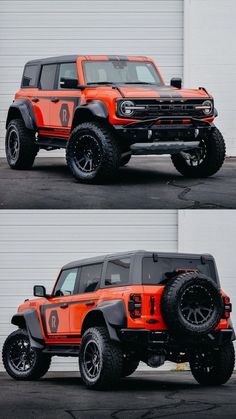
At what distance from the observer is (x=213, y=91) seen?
22438 mm

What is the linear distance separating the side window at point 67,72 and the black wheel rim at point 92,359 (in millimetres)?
4576

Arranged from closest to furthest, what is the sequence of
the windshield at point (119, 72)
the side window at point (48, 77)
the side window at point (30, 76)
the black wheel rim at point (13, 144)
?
the windshield at point (119, 72), the side window at point (48, 77), the black wheel rim at point (13, 144), the side window at point (30, 76)

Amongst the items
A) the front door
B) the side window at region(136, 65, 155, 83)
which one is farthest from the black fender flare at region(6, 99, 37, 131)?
the front door

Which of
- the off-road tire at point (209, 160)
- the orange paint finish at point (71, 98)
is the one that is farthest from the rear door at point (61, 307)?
the off-road tire at point (209, 160)

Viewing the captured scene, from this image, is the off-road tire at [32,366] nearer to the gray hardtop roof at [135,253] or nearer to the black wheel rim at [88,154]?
the gray hardtop roof at [135,253]

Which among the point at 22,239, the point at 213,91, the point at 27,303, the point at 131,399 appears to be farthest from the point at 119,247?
the point at 131,399

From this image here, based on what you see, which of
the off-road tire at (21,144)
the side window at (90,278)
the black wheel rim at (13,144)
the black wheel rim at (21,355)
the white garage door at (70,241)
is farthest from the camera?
the white garage door at (70,241)

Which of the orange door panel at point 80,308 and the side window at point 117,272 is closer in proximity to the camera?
the side window at point 117,272

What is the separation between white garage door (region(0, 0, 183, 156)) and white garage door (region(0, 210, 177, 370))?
2508 mm

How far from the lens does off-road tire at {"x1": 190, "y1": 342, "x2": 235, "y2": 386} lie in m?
12.7

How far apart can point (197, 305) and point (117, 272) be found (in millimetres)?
1119

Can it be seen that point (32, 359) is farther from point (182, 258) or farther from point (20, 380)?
point (182, 258)

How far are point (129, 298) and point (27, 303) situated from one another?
12.6ft

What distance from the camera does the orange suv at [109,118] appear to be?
44.9 ft
